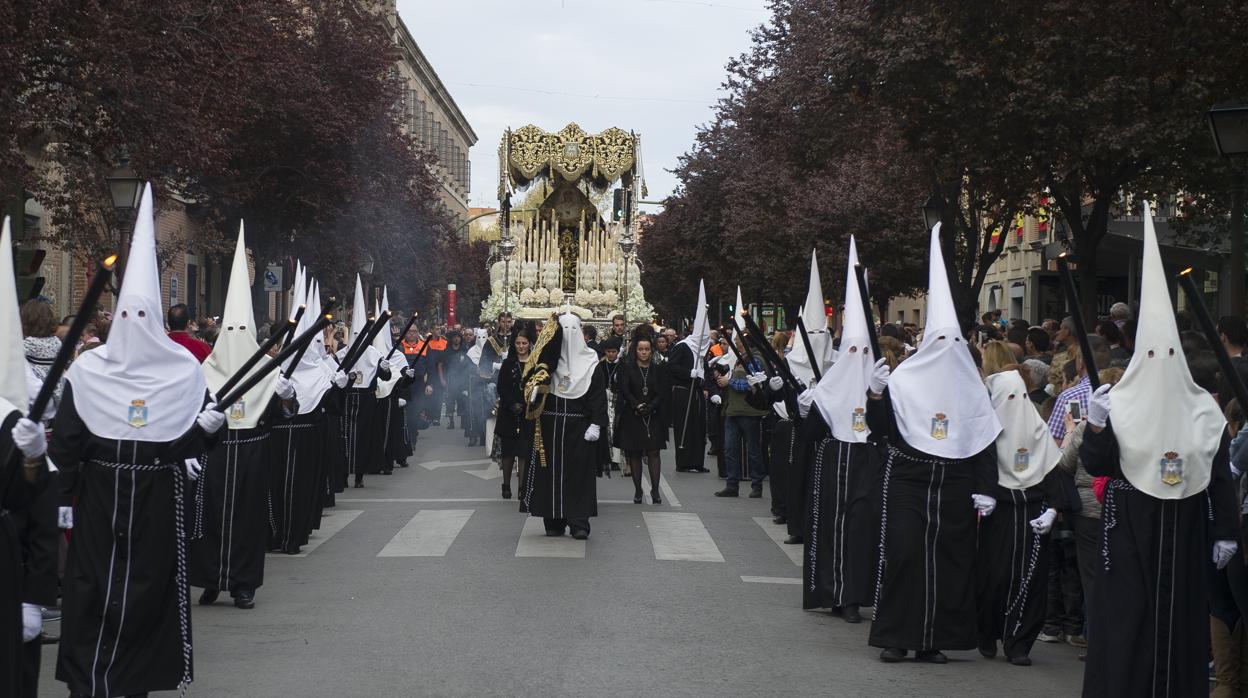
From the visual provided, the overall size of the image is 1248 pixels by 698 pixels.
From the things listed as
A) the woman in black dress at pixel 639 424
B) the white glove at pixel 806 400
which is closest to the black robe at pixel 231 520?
the white glove at pixel 806 400

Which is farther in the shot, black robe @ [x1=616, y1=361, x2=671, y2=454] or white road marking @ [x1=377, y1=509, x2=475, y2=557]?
black robe @ [x1=616, y1=361, x2=671, y2=454]

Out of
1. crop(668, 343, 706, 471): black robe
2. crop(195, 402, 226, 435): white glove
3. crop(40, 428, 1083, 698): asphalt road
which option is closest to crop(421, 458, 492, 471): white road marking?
crop(668, 343, 706, 471): black robe

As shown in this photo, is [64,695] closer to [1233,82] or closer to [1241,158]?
[1241,158]

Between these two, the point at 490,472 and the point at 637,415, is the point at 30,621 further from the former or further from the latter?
the point at 490,472

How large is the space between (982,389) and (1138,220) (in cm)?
3128

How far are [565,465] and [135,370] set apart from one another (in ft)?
22.4

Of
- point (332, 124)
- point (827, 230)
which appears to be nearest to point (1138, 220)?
point (827, 230)

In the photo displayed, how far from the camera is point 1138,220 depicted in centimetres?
3838

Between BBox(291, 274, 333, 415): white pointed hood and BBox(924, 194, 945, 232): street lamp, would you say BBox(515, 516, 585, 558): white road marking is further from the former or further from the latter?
BBox(924, 194, 945, 232): street lamp

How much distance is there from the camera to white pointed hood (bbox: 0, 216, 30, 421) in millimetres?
6102

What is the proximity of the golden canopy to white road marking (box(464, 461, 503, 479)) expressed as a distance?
784 inches

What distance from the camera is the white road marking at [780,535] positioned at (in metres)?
13.4

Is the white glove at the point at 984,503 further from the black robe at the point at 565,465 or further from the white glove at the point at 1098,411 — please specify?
the black robe at the point at 565,465

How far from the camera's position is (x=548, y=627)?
31.6ft
